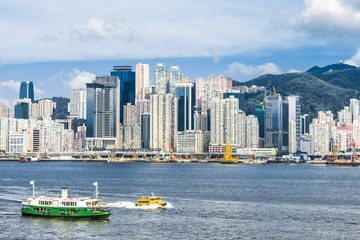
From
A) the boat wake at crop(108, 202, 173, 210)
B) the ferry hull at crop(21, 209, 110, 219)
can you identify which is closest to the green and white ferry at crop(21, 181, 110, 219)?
the ferry hull at crop(21, 209, 110, 219)

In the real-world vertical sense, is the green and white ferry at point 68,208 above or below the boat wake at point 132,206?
above

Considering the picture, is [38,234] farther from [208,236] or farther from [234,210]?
[234,210]

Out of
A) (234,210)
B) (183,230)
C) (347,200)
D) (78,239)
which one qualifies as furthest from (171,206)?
(347,200)

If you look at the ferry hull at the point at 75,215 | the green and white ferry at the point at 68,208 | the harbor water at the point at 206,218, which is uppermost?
the green and white ferry at the point at 68,208

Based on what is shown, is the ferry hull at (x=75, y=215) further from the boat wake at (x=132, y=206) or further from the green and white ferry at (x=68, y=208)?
the boat wake at (x=132, y=206)

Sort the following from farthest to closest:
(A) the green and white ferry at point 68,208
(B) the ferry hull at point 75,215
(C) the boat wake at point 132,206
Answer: (C) the boat wake at point 132,206
(A) the green and white ferry at point 68,208
(B) the ferry hull at point 75,215

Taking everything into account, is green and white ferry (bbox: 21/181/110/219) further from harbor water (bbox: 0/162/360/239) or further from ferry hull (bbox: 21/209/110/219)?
harbor water (bbox: 0/162/360/239)

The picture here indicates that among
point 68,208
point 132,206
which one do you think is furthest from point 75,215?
point 132,206

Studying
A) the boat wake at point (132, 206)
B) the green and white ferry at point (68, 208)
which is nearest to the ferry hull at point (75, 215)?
the green and white ferry at point (68, 208)
